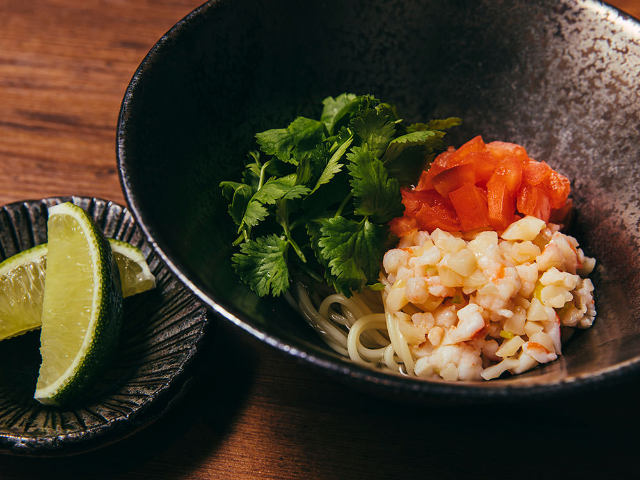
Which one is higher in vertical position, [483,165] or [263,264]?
[483,165]

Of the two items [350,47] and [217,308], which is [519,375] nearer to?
[217,308]

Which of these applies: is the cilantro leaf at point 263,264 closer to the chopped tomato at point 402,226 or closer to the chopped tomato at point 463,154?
the chopped tomato at point 402,226

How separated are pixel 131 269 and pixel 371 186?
909mm

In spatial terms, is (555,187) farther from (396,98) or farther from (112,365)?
(112,365)

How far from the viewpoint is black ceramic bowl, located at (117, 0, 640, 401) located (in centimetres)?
165

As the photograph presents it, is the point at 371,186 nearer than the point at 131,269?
Yes

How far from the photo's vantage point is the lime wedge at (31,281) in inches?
73.6

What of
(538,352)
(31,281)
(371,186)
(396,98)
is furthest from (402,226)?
(31,281)

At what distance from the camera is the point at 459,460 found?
5.46 feet

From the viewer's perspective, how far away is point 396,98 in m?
2.25

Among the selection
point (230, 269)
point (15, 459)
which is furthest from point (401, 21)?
point (15, 459)

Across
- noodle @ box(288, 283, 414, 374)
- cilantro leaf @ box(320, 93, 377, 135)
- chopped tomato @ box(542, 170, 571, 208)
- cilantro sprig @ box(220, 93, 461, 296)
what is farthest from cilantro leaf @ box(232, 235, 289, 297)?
chopped tomato @ box(542, 170, 571, 208)

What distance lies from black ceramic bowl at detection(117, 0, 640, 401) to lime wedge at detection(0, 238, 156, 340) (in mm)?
385

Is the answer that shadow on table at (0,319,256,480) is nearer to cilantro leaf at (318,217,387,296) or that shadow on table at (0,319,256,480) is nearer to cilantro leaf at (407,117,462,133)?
cilantro leaf at (318,217,387,296)
